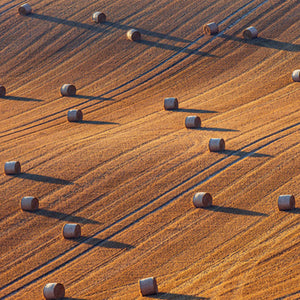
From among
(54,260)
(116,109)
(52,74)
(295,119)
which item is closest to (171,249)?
(54,260)

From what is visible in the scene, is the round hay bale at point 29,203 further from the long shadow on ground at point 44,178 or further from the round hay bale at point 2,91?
the round hay bale at point 2,91

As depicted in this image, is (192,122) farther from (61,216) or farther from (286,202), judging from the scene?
(286,202)

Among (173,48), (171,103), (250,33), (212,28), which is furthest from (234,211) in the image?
(212,28)

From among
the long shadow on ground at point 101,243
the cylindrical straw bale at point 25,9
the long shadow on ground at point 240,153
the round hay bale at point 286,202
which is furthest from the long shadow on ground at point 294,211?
the cylindrical straw bale at point 25,9

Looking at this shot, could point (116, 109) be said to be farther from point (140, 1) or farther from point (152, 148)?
point (140, 1)

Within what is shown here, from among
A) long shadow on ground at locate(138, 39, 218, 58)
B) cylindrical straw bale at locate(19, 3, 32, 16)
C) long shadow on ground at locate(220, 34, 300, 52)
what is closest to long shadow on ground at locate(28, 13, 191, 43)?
cylindrical straw bale at locate(19, 3, 32, 16)

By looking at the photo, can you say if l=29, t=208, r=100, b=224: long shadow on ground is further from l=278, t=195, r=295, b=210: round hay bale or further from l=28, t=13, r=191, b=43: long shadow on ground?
l=28, t=13, r=191, b=43: long shadow on ground
